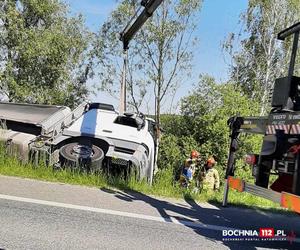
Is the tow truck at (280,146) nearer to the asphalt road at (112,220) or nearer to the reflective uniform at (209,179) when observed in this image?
the asphalt road at (112,220)

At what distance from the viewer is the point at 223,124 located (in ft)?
49.7

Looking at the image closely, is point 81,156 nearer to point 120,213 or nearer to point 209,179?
point 209,179

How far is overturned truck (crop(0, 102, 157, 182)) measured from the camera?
1045cm

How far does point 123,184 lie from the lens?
9047mm

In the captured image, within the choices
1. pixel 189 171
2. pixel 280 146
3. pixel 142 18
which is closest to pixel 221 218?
pixel 280 146

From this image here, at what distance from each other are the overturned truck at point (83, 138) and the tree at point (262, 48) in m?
15.5

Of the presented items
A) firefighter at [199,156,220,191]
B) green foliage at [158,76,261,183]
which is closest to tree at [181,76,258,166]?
green foliage at [158,76,261,183]

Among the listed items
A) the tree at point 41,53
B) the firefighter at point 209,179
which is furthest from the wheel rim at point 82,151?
the tree at point 41,53

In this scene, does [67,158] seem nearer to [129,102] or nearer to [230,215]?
[230,215]

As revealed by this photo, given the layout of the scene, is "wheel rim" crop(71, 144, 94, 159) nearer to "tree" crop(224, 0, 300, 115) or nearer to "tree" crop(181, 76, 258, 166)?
"tree" crop(181, 76, 258, 166)

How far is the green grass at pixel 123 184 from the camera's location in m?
8.76

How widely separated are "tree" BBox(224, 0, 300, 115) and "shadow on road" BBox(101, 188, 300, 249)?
1927 cm

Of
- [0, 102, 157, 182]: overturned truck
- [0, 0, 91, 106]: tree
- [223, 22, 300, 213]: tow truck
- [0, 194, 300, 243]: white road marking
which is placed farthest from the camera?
[0, 0, 91, 106]: tree

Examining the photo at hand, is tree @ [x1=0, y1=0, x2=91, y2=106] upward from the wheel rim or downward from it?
upward
